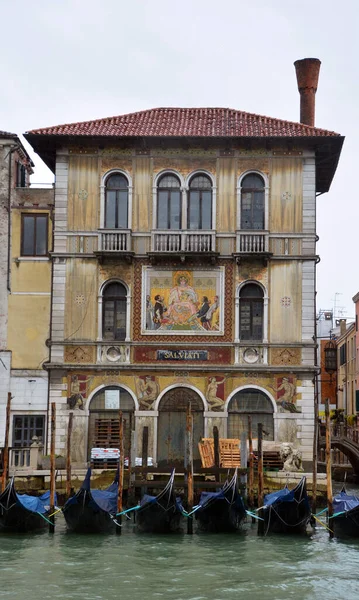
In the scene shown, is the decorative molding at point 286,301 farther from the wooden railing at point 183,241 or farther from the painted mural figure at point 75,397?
the painted mural figure at point 75,397

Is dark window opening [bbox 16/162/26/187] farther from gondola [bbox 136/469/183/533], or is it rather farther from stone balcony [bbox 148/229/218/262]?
gondola [bbox 136/469/183/533]

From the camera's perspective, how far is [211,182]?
26.4 meters

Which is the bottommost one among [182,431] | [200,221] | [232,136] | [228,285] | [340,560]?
[340,560]

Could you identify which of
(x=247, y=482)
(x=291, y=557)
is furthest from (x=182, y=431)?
(x=291, y=557)

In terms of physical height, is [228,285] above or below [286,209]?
below

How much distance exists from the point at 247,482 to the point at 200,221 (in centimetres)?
664

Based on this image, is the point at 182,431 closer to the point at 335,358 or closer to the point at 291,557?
the point at 291,557

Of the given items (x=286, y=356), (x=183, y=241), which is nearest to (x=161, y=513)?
(x=286, y=356)

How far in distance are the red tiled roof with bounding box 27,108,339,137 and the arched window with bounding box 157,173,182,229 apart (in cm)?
132

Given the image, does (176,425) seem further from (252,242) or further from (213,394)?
(252,242)

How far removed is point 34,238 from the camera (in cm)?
2675

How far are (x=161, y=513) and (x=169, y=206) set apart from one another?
8.94 m

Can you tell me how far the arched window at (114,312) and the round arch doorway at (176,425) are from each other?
1.95m

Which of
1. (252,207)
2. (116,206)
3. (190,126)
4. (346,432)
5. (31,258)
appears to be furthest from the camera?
(346,432)
